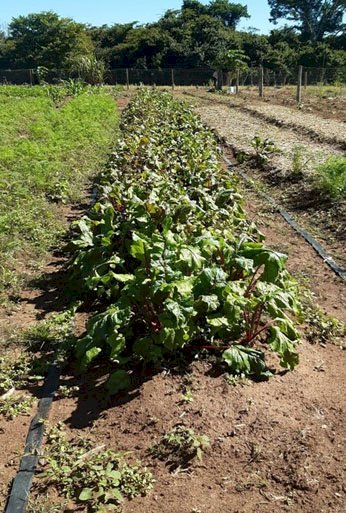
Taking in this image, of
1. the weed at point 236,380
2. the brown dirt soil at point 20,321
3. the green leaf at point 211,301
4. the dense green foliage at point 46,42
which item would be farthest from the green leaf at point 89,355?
the dense green foliage at point 46,42

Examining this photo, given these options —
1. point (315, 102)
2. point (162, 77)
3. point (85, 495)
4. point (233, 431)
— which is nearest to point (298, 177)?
point (233, 431)

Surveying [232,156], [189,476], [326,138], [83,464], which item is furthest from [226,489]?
[326,138]

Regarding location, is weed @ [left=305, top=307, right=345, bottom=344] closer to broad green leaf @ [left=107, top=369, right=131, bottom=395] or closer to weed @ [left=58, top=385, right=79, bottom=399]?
broad green leaf @ [left=107, top=369, right=131, bottom=395]

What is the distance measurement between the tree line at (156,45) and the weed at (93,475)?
4103 cm

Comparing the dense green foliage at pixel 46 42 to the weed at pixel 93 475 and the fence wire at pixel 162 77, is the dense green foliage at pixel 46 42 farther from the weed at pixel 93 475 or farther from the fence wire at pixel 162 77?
the weed at pixel 93 475

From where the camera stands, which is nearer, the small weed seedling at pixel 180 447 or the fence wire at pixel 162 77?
the small weed seedling at pixel 180 447

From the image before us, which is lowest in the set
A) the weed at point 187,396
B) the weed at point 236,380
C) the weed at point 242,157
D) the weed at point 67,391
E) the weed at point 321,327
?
the weed at point 242,157

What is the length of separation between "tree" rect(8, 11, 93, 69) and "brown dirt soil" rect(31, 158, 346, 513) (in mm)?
44509

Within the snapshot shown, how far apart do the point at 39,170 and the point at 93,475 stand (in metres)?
6.35

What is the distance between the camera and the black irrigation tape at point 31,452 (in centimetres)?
274

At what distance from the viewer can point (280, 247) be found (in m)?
6.34

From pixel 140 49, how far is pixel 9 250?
145ft

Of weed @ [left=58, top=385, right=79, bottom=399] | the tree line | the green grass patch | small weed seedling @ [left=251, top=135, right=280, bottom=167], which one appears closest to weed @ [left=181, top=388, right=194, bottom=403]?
weed @ [left=58, top=385, right=79, bottom=399]

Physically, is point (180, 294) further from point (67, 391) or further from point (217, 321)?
point (67, 391)
